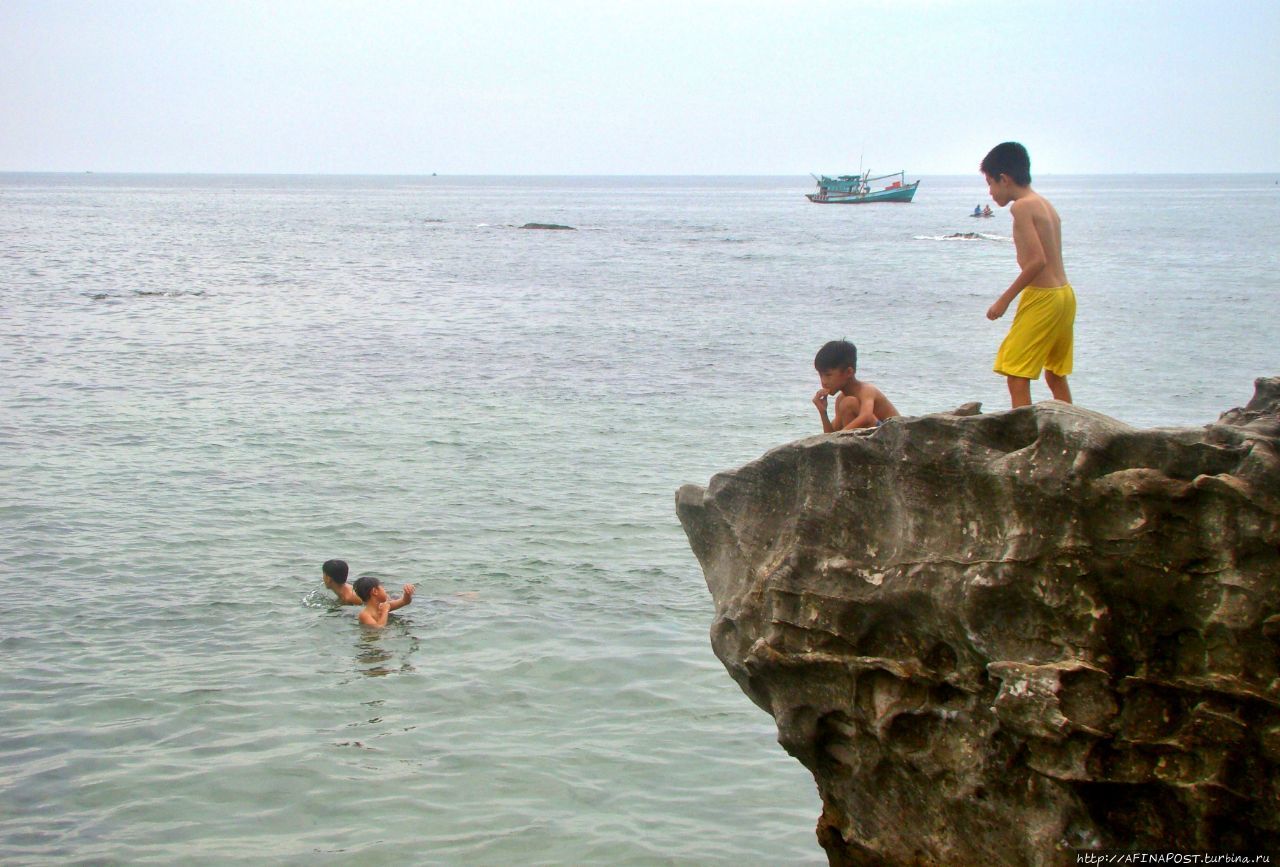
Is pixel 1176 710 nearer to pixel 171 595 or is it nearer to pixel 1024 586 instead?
pixel 1024 586

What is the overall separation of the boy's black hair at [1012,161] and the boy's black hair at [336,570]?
22.4 ft

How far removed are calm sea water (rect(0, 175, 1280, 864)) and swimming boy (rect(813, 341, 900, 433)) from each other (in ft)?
7.91

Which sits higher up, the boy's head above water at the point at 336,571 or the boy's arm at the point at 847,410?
the boy's arm at the point at 847,410

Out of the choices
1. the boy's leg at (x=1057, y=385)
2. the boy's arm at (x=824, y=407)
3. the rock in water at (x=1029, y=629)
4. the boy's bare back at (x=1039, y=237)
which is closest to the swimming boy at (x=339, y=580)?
the boy's arm at (x=824, y=407)

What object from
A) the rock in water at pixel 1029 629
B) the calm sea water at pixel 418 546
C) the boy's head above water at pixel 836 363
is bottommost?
the calm sea water at pixel 418 546

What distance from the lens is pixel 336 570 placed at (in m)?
11.2

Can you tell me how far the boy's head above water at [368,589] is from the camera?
10758 millimetres

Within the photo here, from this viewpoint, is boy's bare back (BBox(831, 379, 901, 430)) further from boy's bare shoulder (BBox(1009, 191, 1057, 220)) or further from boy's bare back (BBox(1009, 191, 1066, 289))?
boy's bare shoulder (BBox(1009, 191, 1057, 220))

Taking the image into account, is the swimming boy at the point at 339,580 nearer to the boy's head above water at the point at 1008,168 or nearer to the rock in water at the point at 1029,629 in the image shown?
the rock in water at the point at 1029,629

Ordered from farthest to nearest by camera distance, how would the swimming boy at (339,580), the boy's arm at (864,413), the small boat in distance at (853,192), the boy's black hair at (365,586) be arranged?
the small boat in distance at (853,192) → the swimming boy at (339,580) → the boy's black hair at (365,586) → the boy's arm at (864,413)

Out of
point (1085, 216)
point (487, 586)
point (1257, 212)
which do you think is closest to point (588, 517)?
point (487, 586)

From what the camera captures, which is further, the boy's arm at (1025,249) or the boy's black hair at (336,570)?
the boy's black hair at (336,570)

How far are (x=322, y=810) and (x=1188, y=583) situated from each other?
5176mm

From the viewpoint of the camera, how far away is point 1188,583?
4.49 m
